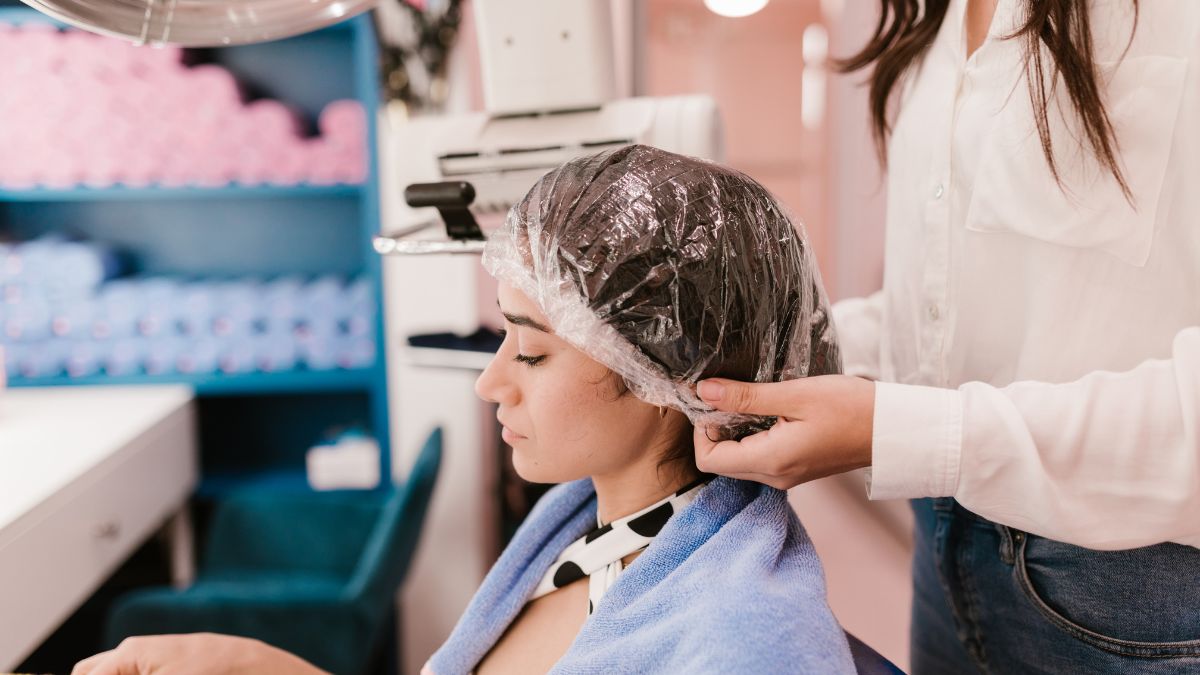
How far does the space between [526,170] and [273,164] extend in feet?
5.10

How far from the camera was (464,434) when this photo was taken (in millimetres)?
2719

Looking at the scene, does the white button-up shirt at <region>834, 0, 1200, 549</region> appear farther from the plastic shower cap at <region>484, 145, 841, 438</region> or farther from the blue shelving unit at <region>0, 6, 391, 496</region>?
the blue shelving unit at <region>0, 6, 391, 496</region>

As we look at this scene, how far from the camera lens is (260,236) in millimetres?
2930

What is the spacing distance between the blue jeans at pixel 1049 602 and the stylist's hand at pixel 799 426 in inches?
11.9

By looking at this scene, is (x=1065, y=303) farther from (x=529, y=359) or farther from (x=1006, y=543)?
(x=529, y=359)

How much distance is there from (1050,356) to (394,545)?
5.15 feet

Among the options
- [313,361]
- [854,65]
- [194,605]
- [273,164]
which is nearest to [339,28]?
[273,164]

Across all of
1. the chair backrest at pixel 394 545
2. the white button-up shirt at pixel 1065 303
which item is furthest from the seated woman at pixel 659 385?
the chair backrest at pixel 394 545

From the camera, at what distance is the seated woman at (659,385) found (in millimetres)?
900

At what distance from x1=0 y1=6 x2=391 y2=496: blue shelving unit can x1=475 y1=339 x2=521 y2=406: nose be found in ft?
5.49

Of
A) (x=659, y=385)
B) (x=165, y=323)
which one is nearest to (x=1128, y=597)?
(x=659, y=385)

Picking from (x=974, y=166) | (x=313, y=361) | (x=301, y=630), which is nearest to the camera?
(x=974, y=166)

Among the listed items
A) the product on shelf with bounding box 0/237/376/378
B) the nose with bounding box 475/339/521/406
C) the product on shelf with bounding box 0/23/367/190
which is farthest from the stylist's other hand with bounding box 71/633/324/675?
the product on shelf with bounding box 0/23/367/190

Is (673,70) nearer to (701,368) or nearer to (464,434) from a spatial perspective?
(464,434)
